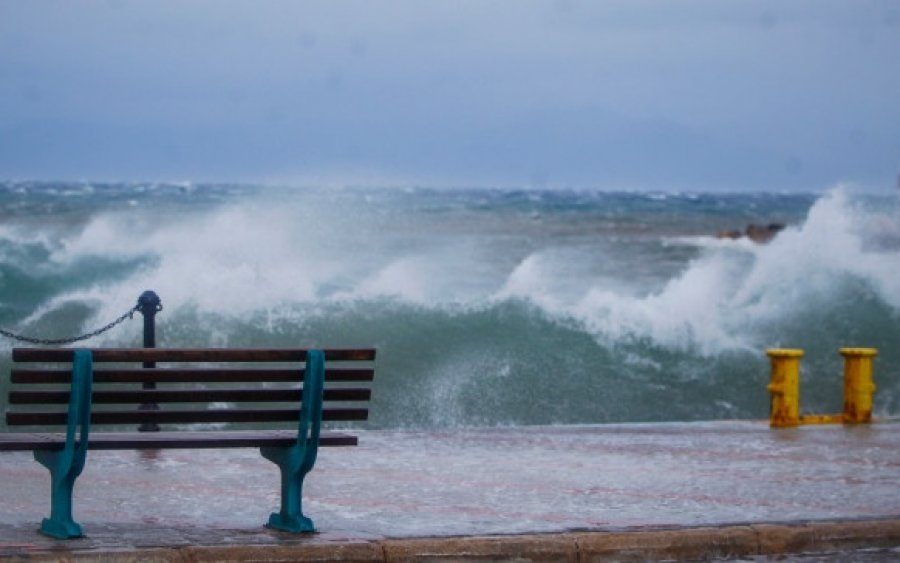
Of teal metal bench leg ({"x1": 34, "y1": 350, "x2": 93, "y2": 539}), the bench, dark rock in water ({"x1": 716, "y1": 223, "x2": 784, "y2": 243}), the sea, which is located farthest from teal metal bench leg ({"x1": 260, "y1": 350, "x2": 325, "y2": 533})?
dark rock in water ({"x1": 716, "y1": 223, "x2": 784, "y2": 243})

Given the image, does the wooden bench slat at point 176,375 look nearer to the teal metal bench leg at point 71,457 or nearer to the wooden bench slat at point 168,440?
the teal metal bench leg at point 71,457

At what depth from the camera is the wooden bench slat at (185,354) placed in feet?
28.7

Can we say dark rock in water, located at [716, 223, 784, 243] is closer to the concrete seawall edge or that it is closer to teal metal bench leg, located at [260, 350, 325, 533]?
the concrete seawall edge

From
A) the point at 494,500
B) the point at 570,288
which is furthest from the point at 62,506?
the point at 570,288

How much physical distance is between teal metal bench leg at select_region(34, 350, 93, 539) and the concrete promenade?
127 millimetres

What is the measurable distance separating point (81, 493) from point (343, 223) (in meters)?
50.8

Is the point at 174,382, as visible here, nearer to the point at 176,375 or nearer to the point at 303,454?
the point at 176,375

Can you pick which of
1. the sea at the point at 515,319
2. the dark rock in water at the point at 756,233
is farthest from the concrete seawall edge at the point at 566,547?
the dark rock in water at the point at 756,233

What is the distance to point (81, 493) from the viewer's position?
409 inches

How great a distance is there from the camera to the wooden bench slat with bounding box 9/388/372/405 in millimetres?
8812

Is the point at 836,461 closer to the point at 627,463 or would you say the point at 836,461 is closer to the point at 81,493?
the point at 627,463

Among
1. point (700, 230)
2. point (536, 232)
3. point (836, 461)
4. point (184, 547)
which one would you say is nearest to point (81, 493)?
point (184, 547)

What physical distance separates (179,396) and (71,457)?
657 millimetres

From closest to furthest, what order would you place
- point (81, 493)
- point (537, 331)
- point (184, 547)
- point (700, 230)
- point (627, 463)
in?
point (184, 547) < point (81, 493) < point (627, 463) < point (537, 331) < point (700, 230)
